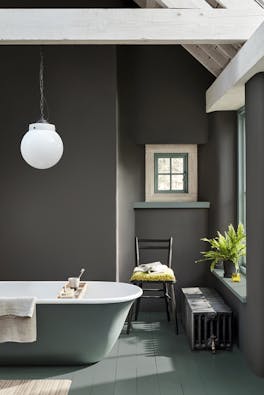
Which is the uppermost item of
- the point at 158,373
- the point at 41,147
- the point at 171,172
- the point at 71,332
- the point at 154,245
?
the point at 41,147

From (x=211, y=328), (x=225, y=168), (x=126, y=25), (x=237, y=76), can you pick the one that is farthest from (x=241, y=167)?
(x=126, y=25)

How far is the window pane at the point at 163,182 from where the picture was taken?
655 centimetres

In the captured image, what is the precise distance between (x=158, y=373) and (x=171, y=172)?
291cm

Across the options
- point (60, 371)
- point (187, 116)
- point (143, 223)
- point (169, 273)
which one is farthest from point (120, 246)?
point (60, 371)

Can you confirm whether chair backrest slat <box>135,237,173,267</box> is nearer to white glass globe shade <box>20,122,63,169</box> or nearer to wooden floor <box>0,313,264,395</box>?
wooden floor <box>0,313,264,395</box>

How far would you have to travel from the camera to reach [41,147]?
4410 millimetres

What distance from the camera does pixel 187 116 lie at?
635 centimetres

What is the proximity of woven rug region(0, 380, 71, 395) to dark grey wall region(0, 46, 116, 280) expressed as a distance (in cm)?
288

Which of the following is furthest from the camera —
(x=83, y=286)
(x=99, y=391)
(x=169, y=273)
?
(x=169, y=273)

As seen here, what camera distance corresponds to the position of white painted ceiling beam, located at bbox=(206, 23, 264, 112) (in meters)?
3.75

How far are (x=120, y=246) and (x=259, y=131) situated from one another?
264cm

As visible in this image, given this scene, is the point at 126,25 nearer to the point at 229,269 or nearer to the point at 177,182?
the point at 229,269

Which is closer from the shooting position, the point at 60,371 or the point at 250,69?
the point at 250,69

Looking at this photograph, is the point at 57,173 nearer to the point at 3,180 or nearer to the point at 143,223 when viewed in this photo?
the point at 3,180
